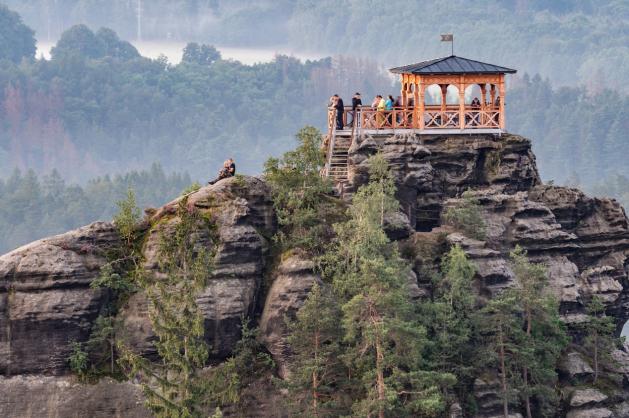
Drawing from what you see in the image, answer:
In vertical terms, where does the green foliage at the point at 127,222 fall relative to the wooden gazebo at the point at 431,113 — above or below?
below

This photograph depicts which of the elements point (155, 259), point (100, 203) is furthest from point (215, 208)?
point (100, 203)

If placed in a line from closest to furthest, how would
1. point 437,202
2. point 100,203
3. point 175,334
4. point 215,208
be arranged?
point 175,334
point 215,208
point 437,202
point 100,203

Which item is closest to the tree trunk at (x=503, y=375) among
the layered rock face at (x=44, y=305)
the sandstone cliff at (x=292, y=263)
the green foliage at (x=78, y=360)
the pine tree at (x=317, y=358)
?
the sandstone cliff at (x=292, y=263)

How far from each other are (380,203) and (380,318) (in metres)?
4.99

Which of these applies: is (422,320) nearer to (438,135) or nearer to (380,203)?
(380,203)

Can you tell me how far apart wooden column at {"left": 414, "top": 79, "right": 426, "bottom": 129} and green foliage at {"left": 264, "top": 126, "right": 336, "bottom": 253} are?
5.02 meters

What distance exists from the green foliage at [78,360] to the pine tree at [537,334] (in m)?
13.2

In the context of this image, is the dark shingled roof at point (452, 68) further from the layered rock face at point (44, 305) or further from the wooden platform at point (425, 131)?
the layered rock face at point (44, 305)

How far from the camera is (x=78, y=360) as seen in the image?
57.5 metres

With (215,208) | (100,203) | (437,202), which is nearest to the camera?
(215,208)

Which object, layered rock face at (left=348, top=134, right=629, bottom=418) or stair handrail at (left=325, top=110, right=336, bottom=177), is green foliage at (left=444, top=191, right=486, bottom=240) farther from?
stair handrail at (left=325, top=110, right=336, bottom=177)

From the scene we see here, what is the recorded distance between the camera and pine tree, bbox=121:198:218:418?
5497 centimetres

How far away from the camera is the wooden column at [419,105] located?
65.8 m

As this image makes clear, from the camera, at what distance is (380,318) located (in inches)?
2228
